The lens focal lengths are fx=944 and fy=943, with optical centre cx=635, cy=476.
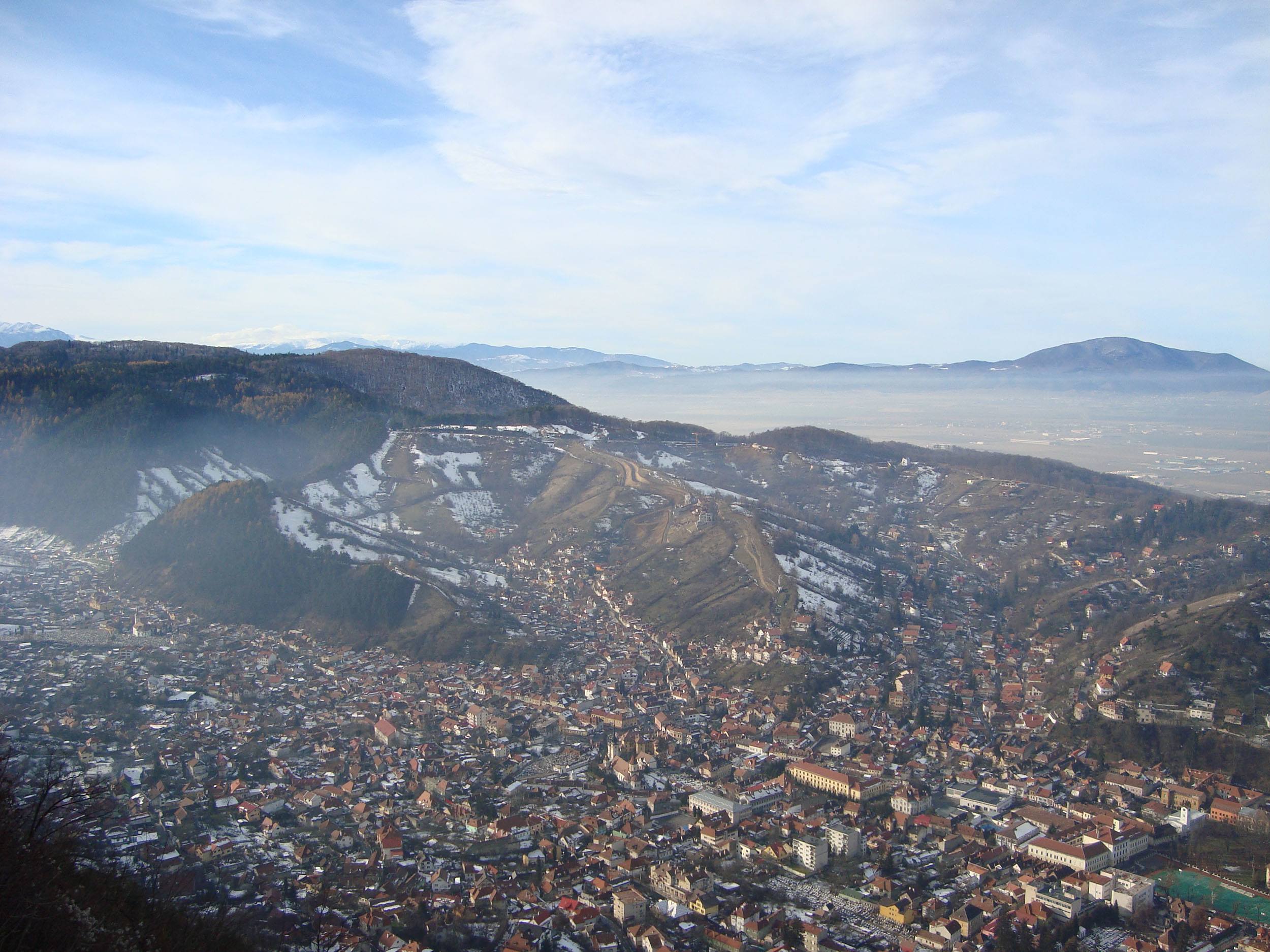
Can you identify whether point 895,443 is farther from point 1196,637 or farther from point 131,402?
point 131,402

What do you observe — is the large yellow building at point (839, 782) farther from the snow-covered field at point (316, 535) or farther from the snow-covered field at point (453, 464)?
the snow-covered field at point (453, 464)

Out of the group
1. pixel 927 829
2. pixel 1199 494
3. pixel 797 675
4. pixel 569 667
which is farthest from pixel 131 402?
pixel 1199 494

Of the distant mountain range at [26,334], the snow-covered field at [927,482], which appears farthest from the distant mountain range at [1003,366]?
the snow-covered field at [927,482]

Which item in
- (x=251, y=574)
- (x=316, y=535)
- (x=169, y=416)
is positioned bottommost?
(x=251, y=574)

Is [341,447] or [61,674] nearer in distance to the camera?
[61,674]

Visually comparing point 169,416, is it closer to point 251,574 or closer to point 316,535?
point 316,535

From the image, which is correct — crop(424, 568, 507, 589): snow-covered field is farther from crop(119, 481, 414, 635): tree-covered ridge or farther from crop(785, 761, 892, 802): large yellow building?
crop(785, 761, 892, 802): large yellow building

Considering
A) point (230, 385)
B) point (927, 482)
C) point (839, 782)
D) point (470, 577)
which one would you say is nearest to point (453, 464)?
point (470, 577)

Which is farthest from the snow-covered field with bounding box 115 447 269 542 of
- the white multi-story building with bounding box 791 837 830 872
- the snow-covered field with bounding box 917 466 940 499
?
the snow-covered field with bounding box 917 466 940 499
